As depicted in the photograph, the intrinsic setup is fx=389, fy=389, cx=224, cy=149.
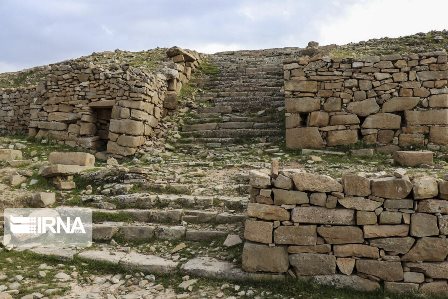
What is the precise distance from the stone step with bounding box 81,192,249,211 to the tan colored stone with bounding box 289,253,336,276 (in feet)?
5.59

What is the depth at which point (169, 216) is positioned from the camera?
6.50 m

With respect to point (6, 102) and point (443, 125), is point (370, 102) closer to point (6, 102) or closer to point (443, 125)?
point (443, 125)

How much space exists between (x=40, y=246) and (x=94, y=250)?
88 centimetres

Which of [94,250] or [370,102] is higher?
[370,102]

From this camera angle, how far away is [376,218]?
4.95m

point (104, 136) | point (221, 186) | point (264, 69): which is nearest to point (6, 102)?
point (104, 136)

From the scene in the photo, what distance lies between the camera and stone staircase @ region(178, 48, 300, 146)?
10883 mm

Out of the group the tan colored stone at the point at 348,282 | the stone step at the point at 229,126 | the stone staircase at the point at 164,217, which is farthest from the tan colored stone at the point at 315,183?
the stone step at the point at 229,126

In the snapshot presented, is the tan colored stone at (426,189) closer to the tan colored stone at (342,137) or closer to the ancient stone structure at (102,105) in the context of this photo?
the tan colored stone at (342,137)

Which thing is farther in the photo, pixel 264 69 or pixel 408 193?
pixel 264 69

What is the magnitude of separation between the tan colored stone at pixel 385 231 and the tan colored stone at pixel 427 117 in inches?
202

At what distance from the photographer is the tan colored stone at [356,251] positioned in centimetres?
495

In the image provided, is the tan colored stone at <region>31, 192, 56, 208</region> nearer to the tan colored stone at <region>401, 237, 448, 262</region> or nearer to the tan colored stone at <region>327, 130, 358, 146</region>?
the tan colored stone at <region>401, 237, 448, 262</region>

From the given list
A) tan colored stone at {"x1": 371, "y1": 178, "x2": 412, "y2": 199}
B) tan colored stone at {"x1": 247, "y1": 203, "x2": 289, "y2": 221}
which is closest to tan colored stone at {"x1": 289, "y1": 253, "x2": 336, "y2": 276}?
tan colored stone at {"x1": 247, "y1": 203, "x2": 289, "y2": 221}
